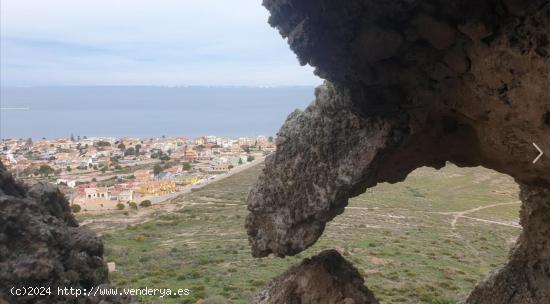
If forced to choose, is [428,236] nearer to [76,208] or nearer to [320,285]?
[320,285]

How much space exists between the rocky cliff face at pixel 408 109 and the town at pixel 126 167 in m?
41.5

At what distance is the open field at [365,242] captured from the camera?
22109mm

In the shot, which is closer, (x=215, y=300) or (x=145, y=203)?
(x=215, y=300)

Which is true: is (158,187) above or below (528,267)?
below

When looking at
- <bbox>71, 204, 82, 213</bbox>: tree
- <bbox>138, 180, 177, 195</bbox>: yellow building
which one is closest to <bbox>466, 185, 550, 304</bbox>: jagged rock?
<bbox>71, 204, 82, 213</bbox>: tree

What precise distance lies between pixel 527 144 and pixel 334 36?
4.02 metres

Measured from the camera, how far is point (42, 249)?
9047 mm

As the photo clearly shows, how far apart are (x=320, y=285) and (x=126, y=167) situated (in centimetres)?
8949

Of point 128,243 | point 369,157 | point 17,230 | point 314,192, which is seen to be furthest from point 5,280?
point 128,243

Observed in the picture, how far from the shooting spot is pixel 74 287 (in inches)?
365

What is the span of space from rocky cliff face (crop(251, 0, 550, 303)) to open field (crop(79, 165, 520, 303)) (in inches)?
325

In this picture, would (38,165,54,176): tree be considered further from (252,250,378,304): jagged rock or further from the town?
(252,250,378,304): jagged rock

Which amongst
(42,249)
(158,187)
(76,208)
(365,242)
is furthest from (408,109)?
(158,187)

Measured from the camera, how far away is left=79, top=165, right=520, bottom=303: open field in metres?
22.1
